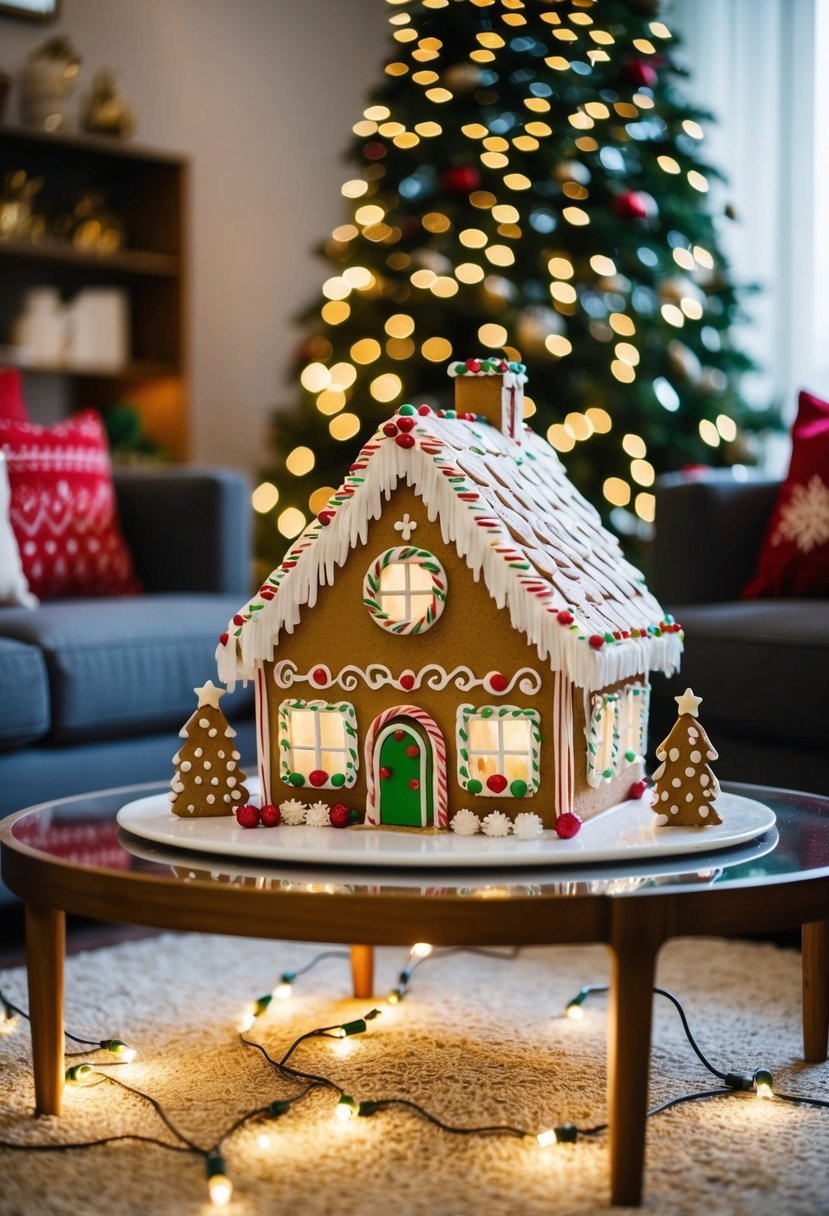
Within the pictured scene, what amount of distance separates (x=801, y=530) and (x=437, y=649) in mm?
1200

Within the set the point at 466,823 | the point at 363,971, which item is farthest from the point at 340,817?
the point at 363,971

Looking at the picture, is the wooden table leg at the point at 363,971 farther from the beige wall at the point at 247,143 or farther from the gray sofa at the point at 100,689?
the beige wall at the point at 247,143

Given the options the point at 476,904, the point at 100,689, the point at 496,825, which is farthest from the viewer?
the point at 100,689

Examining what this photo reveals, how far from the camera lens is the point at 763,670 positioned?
2.20m

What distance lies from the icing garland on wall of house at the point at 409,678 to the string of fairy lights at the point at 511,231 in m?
1.81

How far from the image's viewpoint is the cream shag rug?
53.4 inches

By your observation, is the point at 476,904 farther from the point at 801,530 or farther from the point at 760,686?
the point at 801,530

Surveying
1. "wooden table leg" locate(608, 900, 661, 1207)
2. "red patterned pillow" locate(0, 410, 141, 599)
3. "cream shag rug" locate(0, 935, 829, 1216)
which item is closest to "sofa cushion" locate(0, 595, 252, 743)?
"red patterned pillow" locate(0, 410, 141, 599)

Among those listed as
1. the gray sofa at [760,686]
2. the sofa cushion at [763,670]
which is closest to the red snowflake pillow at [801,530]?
the gray sofa at [760,686]

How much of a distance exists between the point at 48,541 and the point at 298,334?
2049 millimetres

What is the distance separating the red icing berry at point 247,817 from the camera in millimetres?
1533

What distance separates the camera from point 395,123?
11.4 feet

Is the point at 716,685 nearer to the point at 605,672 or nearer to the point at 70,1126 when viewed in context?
the point at 605,672

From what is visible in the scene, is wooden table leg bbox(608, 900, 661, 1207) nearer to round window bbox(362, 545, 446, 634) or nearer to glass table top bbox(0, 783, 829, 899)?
glass table top bbox(0, 783, 829, 899)
